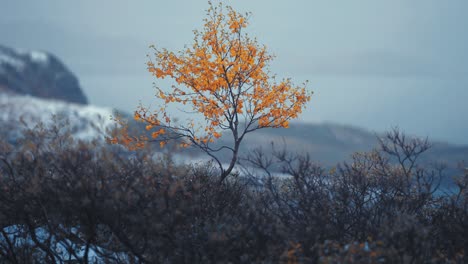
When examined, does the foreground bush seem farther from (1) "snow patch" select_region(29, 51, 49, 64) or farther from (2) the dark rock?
(1) "snow patch" select_region(29, 51, 49, 64)

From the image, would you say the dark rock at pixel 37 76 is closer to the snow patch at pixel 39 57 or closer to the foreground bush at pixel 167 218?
the snow patch at pixel 39 57

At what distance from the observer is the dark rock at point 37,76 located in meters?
80.4

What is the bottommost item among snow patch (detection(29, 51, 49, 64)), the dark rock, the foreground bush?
the foreground bush

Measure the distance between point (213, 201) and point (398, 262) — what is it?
620 centimetres

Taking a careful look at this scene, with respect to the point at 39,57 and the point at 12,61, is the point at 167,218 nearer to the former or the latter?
the point at 12,61

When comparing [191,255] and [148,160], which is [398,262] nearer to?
[191,255]

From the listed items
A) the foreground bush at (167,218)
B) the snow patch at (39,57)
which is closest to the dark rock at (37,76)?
the snow patch at (39,57)

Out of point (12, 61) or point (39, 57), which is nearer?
point (12, 61)

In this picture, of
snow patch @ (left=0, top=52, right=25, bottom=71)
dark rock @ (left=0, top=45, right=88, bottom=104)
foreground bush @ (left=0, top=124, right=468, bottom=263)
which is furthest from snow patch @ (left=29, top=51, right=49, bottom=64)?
foreground bush @ (left=0, top=124, right=468, bottom=263)

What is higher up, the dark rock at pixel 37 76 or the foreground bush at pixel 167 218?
the dark rock at pixel 37 76

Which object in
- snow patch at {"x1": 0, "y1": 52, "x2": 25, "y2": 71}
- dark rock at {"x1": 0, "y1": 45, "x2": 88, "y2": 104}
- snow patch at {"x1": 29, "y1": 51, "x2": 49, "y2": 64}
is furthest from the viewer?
snow patch at {"x1": 29, "y1": 51, "x2": 49, "y2": 64}

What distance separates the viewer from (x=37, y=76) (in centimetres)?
8906

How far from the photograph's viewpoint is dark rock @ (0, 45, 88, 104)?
80438 mm

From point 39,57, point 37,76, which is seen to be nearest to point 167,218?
point 37,76
